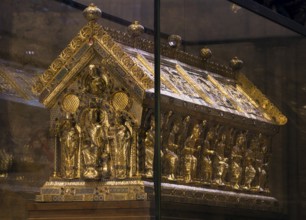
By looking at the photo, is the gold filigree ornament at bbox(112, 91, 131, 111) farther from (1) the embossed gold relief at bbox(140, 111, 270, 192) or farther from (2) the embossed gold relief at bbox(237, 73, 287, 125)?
(2) the embossed gold relief at bbox(237, 73, 287, 125)

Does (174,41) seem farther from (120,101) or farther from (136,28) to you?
(120,101)

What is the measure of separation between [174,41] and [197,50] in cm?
42

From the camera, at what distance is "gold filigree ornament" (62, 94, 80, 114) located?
6520mm

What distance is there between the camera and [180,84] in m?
6.80

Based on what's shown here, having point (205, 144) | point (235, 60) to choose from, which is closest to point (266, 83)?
point (235, 60)

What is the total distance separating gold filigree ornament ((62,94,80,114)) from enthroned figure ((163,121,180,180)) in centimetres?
44

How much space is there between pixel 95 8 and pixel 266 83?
1.53 metres

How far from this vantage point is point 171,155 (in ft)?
21.4

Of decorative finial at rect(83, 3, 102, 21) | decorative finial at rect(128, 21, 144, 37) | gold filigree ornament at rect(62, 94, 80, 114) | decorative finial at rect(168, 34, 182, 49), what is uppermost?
decorative finial at rect(83, 3, 102, 21)

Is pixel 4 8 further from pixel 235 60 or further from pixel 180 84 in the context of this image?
pixel 235 60

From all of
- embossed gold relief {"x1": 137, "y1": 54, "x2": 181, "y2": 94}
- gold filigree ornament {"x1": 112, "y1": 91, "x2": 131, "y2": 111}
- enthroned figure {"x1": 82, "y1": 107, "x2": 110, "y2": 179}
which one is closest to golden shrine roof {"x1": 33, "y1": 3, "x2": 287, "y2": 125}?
embossed gold relief {"x1": 137, "y1": 54, "x2": 181, "y2": 94}

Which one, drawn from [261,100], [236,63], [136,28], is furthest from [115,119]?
[261,100]

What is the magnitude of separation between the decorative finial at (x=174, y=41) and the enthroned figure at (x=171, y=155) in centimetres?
35

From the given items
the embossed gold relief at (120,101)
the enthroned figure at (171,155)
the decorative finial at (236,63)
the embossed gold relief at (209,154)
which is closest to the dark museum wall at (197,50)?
the decorative finial at (236,63)
